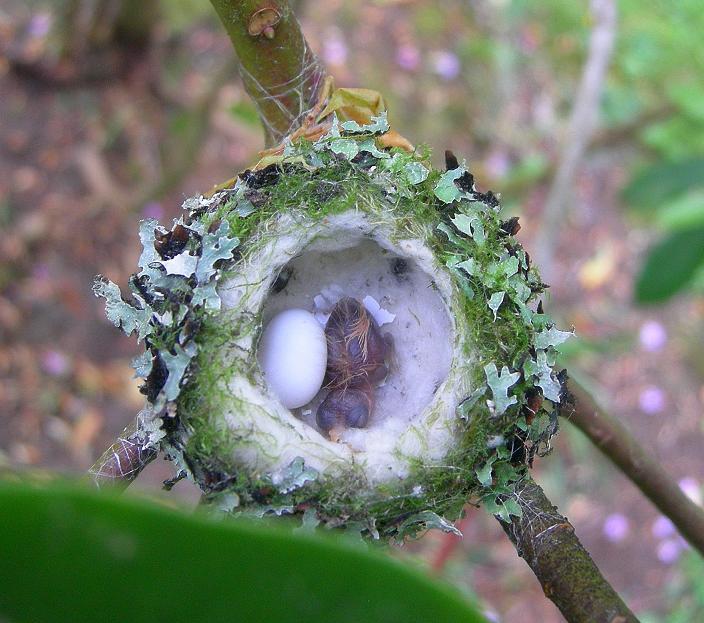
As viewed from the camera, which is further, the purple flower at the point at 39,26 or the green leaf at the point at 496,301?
the purple flower at the point at 39,26

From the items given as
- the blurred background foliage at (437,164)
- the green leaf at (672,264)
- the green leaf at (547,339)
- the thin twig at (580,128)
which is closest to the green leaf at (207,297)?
the green leaf at (547,339)

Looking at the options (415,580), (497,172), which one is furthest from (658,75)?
(415,580)

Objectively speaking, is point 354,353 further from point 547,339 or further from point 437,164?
point 437,164

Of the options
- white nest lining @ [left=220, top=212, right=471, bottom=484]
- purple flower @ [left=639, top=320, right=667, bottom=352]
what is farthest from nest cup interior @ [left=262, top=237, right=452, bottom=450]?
purple flower @ [left=639, top=320, right=667, bottom=352]

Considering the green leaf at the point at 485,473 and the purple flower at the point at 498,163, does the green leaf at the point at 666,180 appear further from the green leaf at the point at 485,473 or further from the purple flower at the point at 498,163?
the purple flower at the point at 498,163

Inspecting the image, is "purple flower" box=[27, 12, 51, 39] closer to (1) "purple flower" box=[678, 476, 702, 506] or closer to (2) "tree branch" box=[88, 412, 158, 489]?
(2) "tree branch" box=[88, 412, 158, 489]

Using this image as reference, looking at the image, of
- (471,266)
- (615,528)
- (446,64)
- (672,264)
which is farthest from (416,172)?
(446,64)

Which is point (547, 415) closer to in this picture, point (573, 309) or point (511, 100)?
point (573, 309)
